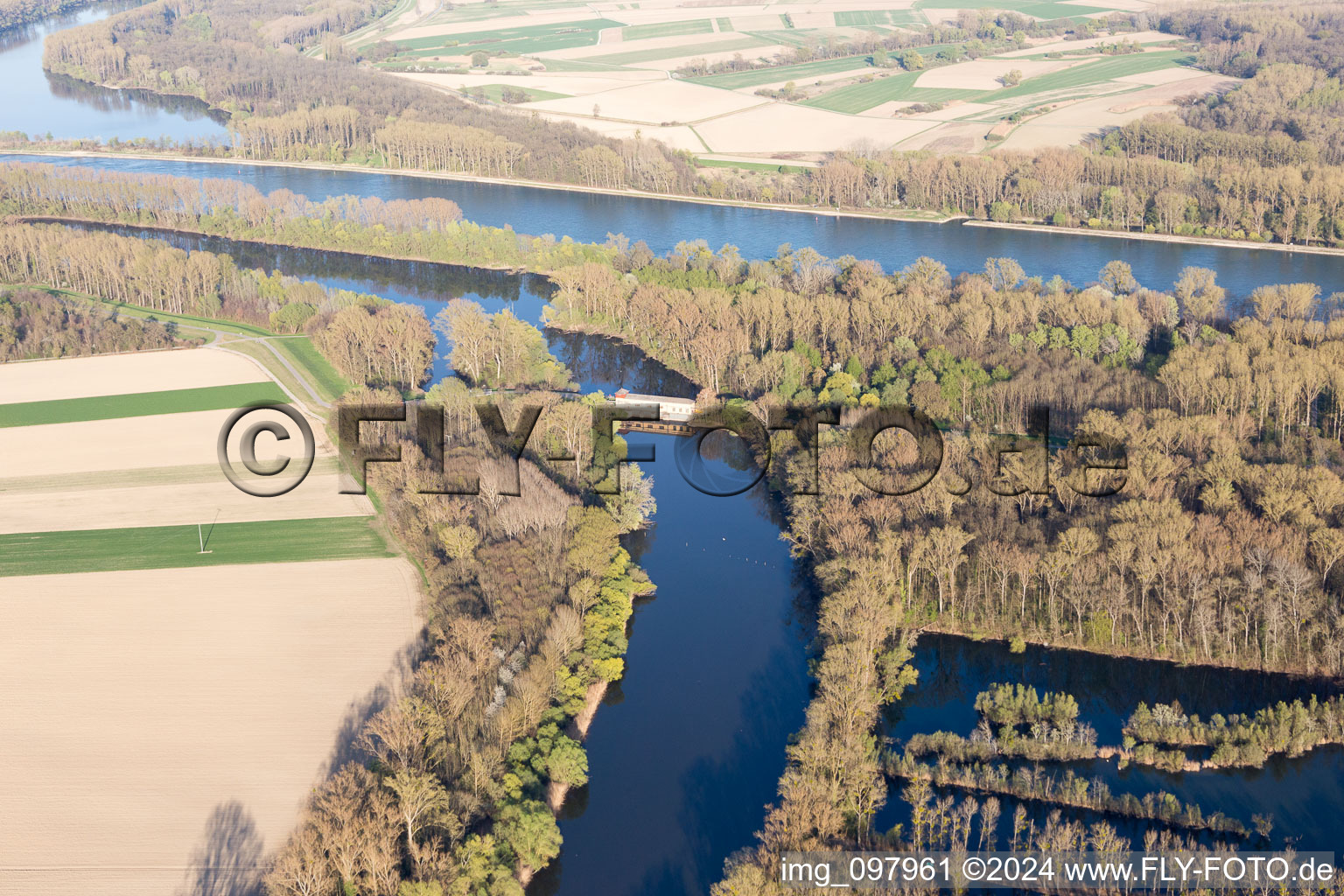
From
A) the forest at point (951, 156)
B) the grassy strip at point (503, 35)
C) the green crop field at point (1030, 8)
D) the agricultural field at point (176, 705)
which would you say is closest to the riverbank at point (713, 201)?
the forest at point (951, 156)

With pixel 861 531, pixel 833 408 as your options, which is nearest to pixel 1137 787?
pixel 861 531

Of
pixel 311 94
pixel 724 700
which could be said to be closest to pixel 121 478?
pixel 724 700

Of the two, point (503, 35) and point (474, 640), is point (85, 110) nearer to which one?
point (503, 35)

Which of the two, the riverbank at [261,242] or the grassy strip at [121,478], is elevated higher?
the riverbank at [261,242]

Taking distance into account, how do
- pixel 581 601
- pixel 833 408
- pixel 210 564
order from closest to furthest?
pixel 581 601 → pixel 210 564 → pixel 833 408

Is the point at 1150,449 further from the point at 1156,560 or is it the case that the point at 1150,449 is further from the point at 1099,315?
the point at 1099,315

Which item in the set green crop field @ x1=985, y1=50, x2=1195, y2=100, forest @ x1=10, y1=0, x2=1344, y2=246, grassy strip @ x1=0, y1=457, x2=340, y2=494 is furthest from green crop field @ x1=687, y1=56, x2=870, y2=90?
grassy strip @ x1=0, y1=457, x2=340, y2=494

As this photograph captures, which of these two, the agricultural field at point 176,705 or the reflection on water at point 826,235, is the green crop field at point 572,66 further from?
the agricultural field at point 176,705
